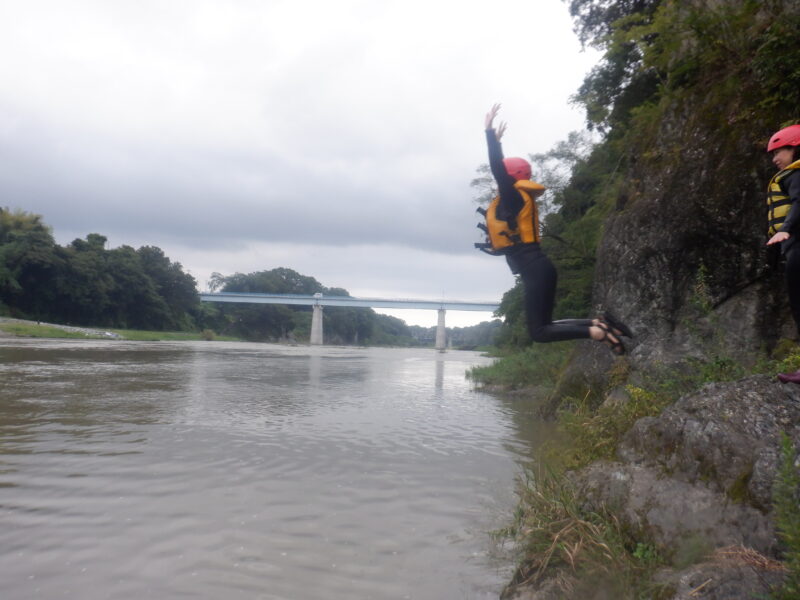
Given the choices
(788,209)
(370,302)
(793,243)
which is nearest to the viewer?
(793,243)

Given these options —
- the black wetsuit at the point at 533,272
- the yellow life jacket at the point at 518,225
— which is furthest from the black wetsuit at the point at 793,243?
the yellow life jacket at the point at 518,225

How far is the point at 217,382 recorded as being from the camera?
18703 mm

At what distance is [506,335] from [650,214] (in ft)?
119

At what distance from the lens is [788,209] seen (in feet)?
14.4

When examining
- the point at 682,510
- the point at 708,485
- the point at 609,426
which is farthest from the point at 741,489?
the point at 609,426

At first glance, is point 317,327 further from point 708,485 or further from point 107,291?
point 708,485

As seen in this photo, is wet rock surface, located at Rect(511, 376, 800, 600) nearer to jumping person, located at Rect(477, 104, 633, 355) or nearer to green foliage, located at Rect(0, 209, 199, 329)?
jumping person, located at Rect(477, 104, 633, 355)

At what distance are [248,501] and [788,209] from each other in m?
6.11

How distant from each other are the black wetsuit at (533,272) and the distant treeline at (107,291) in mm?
79576

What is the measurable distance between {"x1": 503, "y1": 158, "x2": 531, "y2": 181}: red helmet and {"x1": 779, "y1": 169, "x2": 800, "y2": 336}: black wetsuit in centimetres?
203

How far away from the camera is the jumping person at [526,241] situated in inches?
182

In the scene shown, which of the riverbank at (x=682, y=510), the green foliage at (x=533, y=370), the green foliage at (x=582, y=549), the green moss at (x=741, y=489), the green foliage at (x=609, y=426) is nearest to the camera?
the riverbank at (x=682, y=510)

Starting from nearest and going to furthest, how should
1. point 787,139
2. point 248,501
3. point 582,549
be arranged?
point 582,549 → point 787,139 → point 248,501

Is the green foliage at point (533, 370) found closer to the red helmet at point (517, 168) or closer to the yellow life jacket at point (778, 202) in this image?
the yellow life jacket at point (778, 202)
